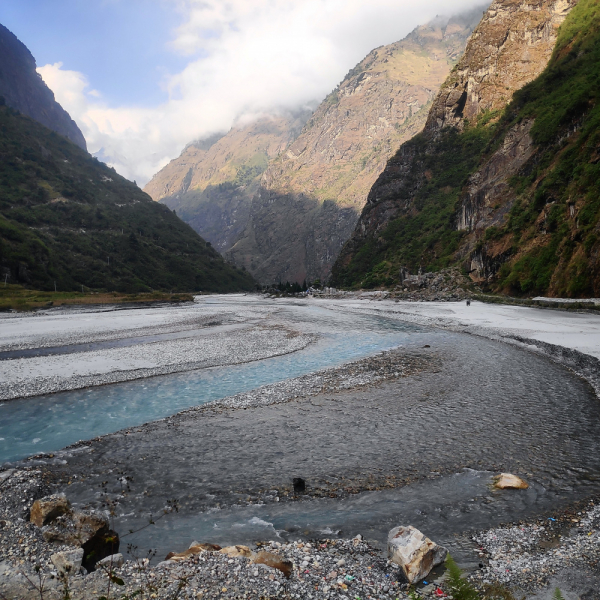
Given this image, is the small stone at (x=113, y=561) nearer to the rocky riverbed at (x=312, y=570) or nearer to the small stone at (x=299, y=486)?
the rocky riverbed at (x=312, y=570)

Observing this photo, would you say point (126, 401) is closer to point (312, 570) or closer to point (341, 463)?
point (341, 463)

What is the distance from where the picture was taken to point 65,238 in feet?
467

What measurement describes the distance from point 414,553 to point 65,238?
167995 mm

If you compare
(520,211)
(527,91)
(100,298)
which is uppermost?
(527,91)

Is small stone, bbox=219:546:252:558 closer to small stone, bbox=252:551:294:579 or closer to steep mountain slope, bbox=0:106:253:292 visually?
small stone, bbox=252:551:294:579

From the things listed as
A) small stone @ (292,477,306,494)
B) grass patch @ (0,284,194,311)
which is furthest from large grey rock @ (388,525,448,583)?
grass patch @ (0,284,194,311)

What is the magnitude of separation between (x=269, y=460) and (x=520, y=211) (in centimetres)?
6642

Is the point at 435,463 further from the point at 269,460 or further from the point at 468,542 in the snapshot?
the point at 269,460

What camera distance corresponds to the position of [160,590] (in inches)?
214

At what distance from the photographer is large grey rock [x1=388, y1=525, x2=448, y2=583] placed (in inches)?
232

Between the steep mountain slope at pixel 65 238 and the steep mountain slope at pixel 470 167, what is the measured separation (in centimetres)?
8409

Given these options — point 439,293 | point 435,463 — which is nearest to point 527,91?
point 439,293

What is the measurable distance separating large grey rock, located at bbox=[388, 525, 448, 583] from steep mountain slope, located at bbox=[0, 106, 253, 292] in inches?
4855

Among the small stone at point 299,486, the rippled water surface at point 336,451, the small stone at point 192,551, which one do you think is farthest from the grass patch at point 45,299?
the small stone at point 192,551
